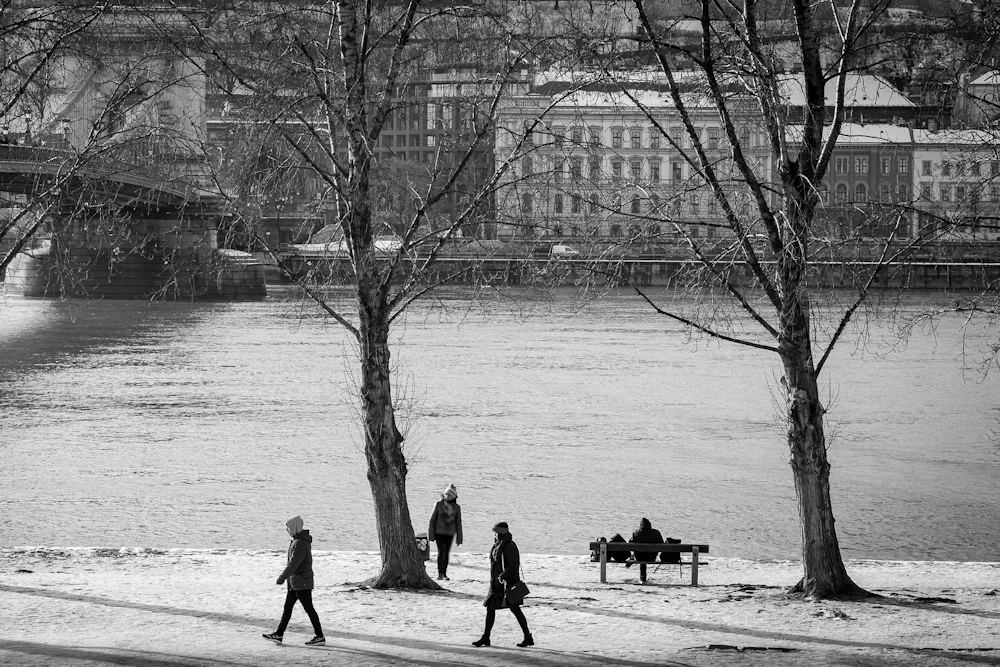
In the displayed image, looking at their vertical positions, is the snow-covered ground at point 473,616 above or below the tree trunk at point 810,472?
below

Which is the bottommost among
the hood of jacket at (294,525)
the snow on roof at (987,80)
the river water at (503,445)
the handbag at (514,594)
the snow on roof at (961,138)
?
the river water at (503,445)

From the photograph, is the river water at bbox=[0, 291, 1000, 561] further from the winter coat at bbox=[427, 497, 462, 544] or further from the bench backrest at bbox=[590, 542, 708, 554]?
the bench backrest at bbox=[590, 542, 708, 554]

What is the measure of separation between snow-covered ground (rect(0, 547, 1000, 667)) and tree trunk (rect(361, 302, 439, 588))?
1.16 ft

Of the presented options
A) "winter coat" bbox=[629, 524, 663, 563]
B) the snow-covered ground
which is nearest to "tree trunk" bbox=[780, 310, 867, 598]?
the snow-covered ground

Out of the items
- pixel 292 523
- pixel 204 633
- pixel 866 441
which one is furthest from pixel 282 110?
pixel 866 441

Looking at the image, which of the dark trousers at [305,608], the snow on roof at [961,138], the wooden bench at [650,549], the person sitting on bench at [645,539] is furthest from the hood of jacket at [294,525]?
the snow on roof at [961,138]

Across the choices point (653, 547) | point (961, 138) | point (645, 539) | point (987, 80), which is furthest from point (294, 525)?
point (987, 80)

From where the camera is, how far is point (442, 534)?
12.5m

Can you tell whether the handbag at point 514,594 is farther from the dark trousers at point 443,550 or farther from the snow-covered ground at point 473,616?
the dark trousers at point 443,550

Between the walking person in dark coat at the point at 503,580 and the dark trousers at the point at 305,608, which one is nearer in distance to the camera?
the walking person in dark coat at the point at 503,580

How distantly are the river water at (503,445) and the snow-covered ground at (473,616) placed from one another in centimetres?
267

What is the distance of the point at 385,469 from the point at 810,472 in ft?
12.0

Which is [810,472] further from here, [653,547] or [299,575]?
[299,575]

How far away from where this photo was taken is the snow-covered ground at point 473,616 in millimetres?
8938
